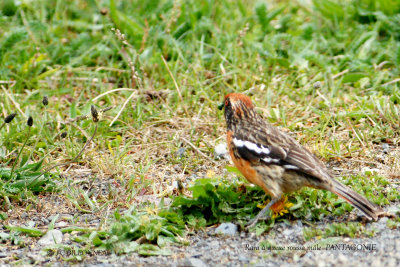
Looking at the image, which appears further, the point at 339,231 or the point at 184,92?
the point at 184,92

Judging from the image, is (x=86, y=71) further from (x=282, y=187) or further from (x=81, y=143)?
(x=282, y=187)

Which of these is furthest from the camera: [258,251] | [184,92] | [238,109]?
[184,92]

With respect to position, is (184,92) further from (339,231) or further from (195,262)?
(195,262)

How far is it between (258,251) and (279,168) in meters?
0.89

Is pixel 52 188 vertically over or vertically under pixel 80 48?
under

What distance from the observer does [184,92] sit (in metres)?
7.88

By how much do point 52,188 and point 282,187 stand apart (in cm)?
234

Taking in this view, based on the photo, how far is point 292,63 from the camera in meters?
8.32

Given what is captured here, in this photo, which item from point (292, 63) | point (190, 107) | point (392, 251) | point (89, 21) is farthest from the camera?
point (89, 21)

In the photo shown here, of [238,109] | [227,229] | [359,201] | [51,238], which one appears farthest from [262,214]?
[51,238]

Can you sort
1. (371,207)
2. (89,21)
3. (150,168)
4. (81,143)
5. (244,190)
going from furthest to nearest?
(89,21) < (81,143) < (150,168) < (244,190) < (371,207)

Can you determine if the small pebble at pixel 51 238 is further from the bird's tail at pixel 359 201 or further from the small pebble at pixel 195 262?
the bird's tail at pixel 359 201

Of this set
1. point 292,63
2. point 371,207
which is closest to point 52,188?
point 371,207

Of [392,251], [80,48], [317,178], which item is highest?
[80,48]
